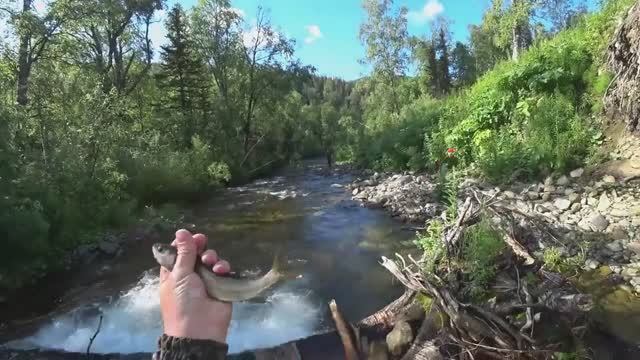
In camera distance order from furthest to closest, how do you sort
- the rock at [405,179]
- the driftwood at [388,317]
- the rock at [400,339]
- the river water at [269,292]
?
the rock at [405,179] < the river water at [269,292] < the driftwood at [388,317] < the rock at [400,339]

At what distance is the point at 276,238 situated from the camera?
11203 millimetres

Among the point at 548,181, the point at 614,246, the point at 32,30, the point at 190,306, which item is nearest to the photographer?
the point at 190,306

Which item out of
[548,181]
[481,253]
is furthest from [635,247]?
[481,253]

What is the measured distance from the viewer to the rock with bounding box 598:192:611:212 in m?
7.85

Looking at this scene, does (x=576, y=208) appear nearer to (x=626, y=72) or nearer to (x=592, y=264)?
(x=592, y=264)

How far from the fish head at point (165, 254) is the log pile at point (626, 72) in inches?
388

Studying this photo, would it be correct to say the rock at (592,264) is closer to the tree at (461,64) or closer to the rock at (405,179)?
→ the rock at (405,179)

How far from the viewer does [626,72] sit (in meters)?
9.34

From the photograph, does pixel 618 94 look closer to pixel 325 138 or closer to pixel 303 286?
pixel 303 286

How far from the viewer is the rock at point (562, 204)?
8.42 meters

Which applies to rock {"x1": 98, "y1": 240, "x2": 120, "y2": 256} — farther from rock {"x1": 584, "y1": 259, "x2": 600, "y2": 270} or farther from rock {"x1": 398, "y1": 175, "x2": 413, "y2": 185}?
rock {"x1": 398, "y1": 175, "x2": 413, "y2": 185}

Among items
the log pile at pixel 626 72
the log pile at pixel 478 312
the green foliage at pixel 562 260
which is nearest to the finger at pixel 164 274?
the log pile at pixel 478 312

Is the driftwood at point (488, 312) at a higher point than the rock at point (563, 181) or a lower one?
lower

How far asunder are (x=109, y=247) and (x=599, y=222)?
9.80 metres
